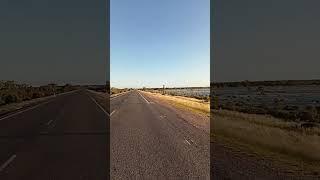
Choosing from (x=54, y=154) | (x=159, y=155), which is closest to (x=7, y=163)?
(x=54, y=154)

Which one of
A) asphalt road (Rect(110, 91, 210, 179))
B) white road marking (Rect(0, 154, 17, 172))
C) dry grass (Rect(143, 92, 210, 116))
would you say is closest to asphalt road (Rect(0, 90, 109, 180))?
white road marking (Rect(0, 154, 17, 172))


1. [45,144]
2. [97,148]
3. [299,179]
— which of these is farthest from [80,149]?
[299,179]

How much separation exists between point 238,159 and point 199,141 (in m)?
3.18

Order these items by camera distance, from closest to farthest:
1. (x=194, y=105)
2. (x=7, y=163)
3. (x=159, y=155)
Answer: (x=7, y=163) → (x=159, y=155) → (x=194, y=105)

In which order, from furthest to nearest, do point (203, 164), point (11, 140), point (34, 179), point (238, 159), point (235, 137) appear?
point (235, 137) → point (11, 140) → point (238, 159) → point (203, 164) → point (34, 179)

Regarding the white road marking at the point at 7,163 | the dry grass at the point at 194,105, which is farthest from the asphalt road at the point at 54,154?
the dry grass at the point at 194,105

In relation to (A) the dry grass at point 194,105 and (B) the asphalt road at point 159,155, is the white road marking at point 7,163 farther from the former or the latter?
(A) the dry grass at point 194,105

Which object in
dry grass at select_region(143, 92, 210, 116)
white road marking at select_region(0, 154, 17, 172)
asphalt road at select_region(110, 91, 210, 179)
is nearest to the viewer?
asphalt road at select_region(110, 91, 210, 179)

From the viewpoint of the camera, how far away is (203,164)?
9141 mm

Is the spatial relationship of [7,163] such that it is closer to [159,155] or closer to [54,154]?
[54,154]

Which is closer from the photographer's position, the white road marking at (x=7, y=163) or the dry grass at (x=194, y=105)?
the white road marking at (x=7, y=163)

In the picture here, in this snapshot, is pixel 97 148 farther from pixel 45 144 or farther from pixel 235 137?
pixel 235 137

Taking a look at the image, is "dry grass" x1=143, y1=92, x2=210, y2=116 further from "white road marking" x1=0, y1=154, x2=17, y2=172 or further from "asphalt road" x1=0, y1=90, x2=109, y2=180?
"white road marking" x1=0, y1=154, x2=17, y2=172

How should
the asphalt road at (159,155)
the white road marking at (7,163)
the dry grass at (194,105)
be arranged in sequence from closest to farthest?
the asphalt road at (159,155) < the white road marking at (7,163) < the dry grass at (194,105)
